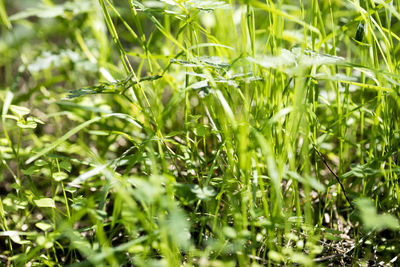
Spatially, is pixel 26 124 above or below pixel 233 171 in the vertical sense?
above

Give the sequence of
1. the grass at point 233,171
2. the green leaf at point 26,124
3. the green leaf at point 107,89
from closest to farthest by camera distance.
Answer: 1. the grass at point 233,171
2. the green leaf at point 107,89
3. the green leaf at point 26,124

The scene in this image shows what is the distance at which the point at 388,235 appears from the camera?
108 cm

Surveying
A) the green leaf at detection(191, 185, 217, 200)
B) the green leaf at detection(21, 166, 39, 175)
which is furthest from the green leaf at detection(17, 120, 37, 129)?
the green leaf at detection(191, 185, 217, 200)

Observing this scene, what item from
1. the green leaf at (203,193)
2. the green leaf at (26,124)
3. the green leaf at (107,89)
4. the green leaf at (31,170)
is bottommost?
the green leaf at (31,170)

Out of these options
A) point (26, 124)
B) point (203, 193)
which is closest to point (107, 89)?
point (26, 124)

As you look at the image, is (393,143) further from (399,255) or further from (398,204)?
(399,255)

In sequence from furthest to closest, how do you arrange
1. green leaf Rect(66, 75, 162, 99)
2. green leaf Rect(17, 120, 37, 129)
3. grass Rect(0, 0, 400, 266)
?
green leaf Rect(17, 120, 37, 129), green leaf Rect(66, 75, 162, 99), grass Rect(0, 0, 400, 266)

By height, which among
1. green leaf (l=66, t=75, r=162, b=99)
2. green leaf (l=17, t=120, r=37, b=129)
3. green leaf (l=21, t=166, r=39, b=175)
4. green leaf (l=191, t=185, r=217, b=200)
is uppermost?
green leaf (l=66, t=75, r=162, b=99)

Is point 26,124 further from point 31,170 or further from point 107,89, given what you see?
point 107,89

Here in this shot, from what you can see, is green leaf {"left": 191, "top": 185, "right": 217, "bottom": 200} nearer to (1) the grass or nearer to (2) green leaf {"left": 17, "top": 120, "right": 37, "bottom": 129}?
(1) the grass

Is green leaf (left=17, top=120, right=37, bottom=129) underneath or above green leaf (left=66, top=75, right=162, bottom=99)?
underneath

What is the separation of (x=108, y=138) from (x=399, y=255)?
1057mm

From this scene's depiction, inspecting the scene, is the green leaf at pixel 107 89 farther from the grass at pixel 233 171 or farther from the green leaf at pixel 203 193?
the green leaf at pixel 203 193

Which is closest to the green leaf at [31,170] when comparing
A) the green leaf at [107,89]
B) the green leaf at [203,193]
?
the green leaf at [107,89]
